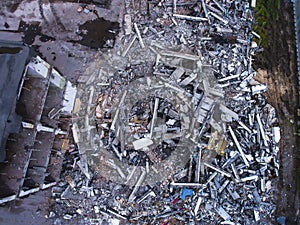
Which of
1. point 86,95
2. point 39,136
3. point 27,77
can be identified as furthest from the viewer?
point 86,95

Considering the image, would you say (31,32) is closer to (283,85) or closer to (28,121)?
(28,121)

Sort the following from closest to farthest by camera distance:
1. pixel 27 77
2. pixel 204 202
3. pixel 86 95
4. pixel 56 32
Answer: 1. pixel 27 77
2. pixel 204 202
3. pixel 86 95
4. pixel 56 32

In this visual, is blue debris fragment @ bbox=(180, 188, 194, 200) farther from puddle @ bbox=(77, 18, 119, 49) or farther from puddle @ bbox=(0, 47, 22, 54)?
puddle @ bbox=(0, 47, 22, 54)

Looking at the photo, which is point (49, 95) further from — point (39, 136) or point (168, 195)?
point (168, 195)

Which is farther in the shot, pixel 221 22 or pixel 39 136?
pixel 221 22

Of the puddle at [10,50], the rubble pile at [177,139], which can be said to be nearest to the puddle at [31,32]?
the rubble pile at [177,139]

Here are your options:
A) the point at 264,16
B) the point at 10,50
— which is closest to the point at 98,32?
the point at 10,50

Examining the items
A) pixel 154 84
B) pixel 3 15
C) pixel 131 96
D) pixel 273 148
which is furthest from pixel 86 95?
pixel 273 148

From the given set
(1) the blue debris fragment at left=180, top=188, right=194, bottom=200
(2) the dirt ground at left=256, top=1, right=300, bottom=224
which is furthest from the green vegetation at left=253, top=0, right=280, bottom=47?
(1) the blue debris fragment at left=180, top=188, right=194, bottom=200
